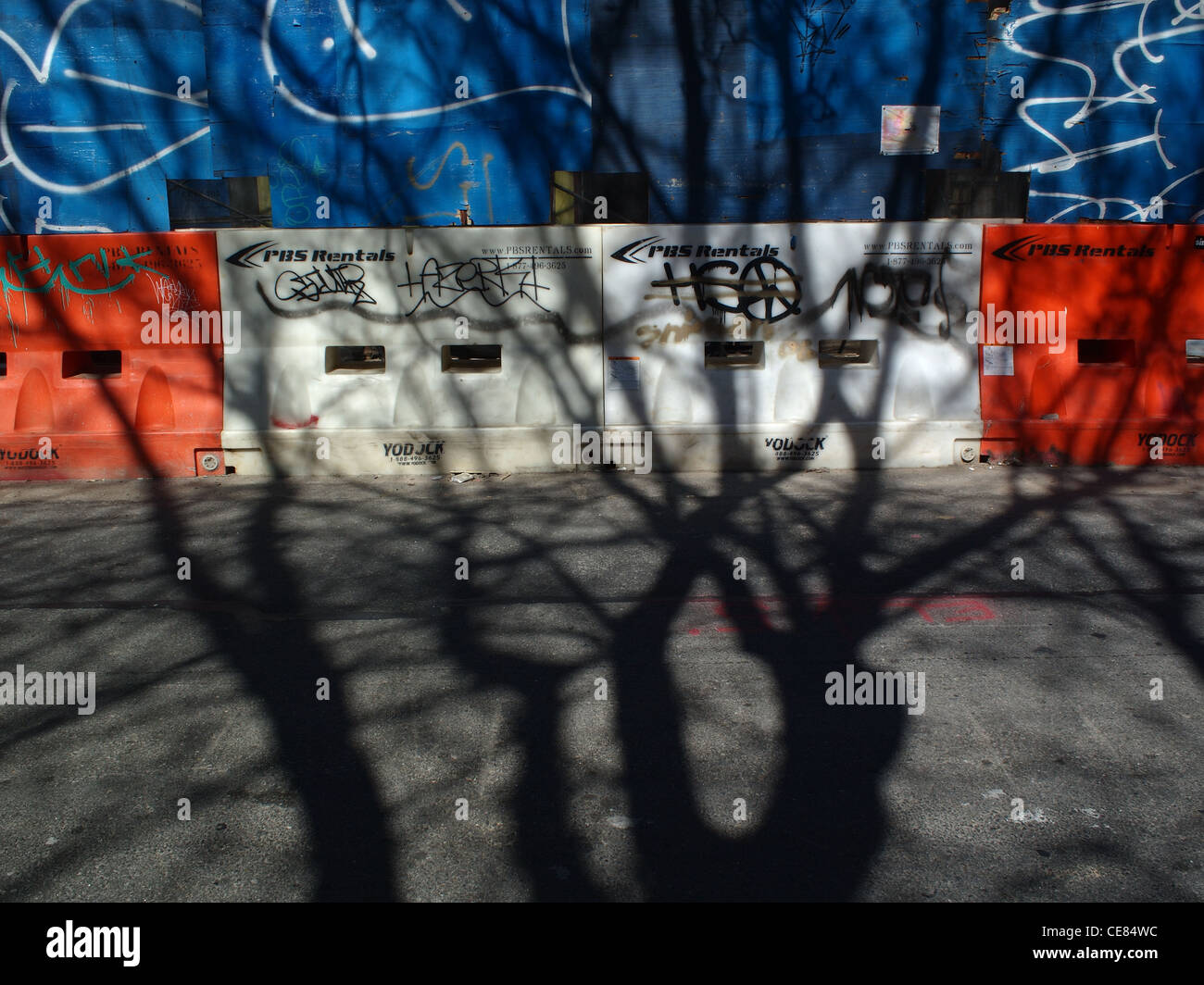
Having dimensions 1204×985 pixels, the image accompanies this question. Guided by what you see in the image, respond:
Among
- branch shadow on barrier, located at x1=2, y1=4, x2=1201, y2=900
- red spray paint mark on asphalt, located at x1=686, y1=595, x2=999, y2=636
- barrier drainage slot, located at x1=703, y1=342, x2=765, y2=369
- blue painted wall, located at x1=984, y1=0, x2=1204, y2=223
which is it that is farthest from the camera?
blue painted wall, located at x1=984, y1=0, x2=1204, y2=223

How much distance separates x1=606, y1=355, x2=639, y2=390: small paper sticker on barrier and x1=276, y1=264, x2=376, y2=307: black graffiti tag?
91.7 inches

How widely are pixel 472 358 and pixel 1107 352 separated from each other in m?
5.88

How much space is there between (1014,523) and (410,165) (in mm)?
7979

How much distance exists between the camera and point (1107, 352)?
29.3ft

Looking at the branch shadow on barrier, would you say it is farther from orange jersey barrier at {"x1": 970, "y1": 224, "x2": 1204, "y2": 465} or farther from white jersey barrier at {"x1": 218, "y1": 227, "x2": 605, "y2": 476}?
orange jersey barrier at {"x1": 970, "y1": 224, "x2": 1204, "y2": 465}

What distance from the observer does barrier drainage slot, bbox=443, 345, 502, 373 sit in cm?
891

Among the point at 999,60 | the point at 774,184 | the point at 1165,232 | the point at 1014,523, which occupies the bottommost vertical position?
the point at 1014,523

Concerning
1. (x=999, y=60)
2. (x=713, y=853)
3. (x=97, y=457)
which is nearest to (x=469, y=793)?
(x=713, y=853)

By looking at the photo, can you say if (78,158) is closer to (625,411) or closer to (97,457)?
(97,457)

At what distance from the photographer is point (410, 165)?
11484 millimetres

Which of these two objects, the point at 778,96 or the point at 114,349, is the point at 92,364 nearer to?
the point at 114,349

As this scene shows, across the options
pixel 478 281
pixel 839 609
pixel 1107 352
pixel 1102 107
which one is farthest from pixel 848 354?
pixel 1102 107

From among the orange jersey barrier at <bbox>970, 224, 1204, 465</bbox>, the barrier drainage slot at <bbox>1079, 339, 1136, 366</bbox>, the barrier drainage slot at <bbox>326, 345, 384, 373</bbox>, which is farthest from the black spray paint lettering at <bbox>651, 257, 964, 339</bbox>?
the barrier drainage slot at <bbox>326, 345, 384, 373</bbox>
